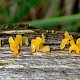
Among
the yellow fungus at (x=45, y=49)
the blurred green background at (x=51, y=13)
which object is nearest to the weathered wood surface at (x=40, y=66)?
the yellow fungus at (x=45, y=49)

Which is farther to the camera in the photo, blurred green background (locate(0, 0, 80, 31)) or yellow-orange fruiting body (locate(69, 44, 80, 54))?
blurred green background (locate(0, 0, 80, 31))

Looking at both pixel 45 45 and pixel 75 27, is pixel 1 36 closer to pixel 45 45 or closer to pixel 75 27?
pixel 45 45

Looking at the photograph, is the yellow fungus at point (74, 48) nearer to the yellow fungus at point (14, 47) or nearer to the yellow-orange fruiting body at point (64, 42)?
the yellow-orange fruiting body at point (64, 42)

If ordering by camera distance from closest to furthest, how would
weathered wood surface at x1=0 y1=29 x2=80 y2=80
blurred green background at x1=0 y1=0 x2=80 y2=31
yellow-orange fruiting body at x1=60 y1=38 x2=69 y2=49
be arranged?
weathered wood surface at x1=0 y1=29 x2=80 y2=80, yellow-orange fruiting body at x1=60 y1=38 x2=69 y2=49, blurred green background at x1=0 y1=0 x2=80 y2=31

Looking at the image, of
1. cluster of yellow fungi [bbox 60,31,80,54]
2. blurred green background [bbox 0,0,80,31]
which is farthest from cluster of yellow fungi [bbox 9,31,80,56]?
blurred green background [bbox 0,0,80,31]

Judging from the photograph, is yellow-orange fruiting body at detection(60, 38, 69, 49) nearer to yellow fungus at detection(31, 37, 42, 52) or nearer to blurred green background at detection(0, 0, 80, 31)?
yellow fungus at detection(31, 37, 42, 52)

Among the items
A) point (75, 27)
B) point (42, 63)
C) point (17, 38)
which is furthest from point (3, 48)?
point (75, 27)

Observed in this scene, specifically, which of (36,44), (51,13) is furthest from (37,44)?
(51,13)

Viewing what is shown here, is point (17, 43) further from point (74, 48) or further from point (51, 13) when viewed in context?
point (51, 13)
